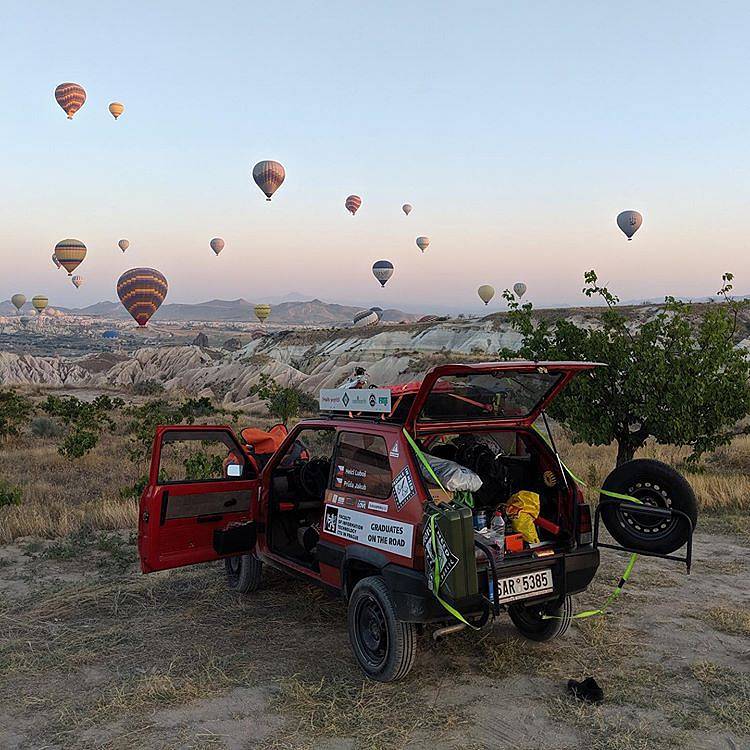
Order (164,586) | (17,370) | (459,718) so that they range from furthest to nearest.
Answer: (17,370), (164,586), (459,718)

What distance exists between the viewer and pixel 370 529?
17.1 feet

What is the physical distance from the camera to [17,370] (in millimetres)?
88625

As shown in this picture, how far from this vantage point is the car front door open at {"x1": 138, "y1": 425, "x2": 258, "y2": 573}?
6.28m

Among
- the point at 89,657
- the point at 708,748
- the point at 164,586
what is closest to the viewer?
the point at 708,748

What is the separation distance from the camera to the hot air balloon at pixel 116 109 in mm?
75688

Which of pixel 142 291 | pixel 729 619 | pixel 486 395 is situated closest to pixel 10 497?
pixel 486 395

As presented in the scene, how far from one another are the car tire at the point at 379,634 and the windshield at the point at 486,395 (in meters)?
1.32

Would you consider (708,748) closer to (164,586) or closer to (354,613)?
(354,613)

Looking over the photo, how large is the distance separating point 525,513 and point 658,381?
6816 millimetres

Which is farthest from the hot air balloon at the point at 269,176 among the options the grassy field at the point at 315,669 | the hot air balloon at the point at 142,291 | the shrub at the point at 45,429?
the grassy field at the point at 315,669

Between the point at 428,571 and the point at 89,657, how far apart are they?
2.97 m

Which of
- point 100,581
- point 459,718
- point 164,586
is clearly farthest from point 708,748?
point 100,581

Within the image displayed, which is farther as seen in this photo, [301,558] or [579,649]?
[301,558]

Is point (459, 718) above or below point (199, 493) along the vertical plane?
below
